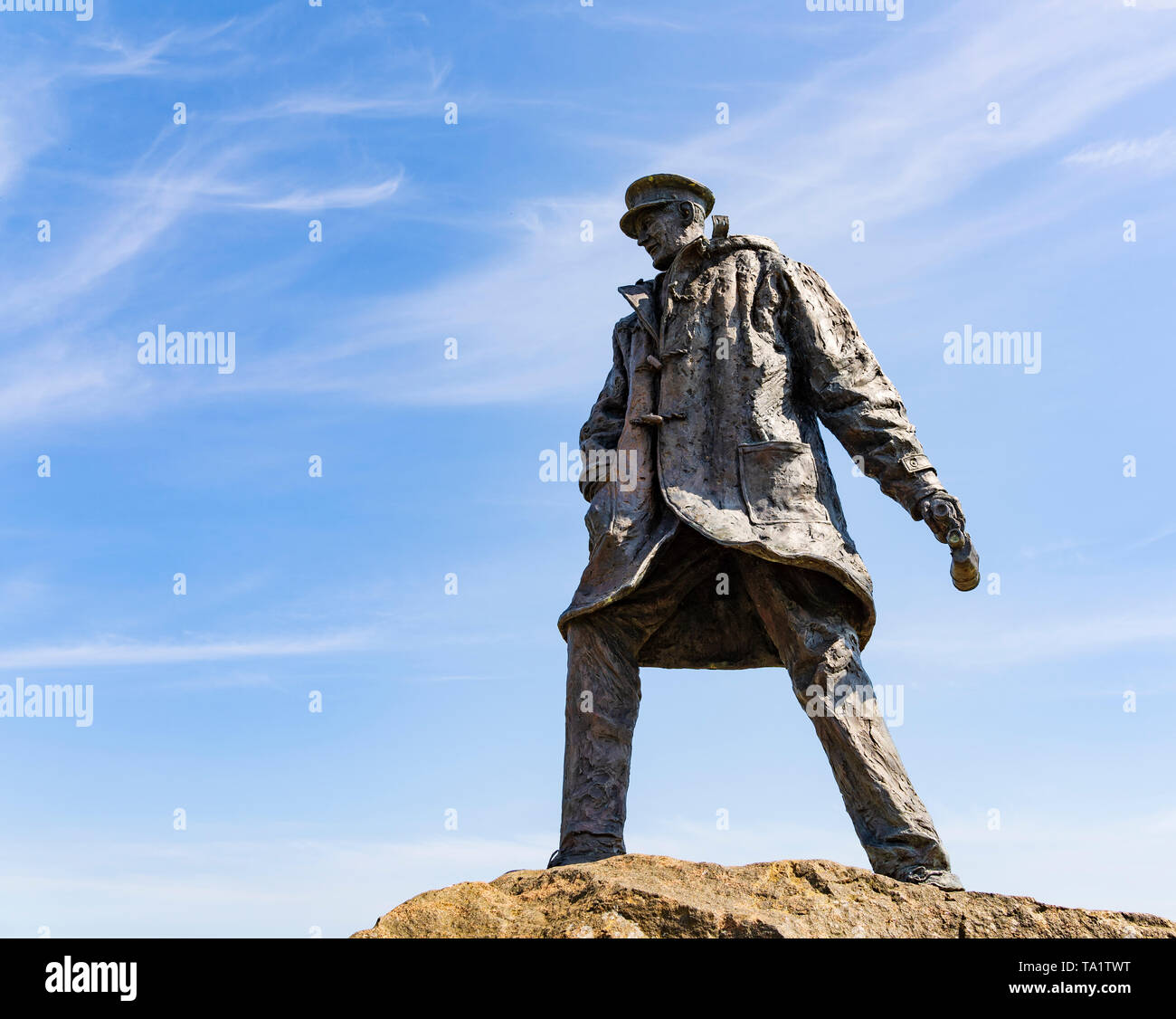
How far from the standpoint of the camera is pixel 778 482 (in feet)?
21.1

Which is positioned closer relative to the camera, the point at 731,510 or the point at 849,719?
the point at 849,719

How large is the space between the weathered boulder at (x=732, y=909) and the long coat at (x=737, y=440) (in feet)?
4.56

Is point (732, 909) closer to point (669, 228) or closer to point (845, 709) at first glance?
point (845, 709)

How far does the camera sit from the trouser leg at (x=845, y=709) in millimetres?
5785

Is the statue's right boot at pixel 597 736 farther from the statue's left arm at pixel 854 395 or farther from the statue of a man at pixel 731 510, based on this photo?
the statue's left arm at pixel 854 395

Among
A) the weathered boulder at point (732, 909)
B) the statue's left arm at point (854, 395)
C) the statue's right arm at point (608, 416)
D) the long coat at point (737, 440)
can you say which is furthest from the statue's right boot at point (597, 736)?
the statue's left arm at point (854, 395)

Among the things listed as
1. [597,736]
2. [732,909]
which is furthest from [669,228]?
[732,909]

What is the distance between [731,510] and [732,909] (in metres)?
1.96

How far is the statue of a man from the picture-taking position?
6.13m

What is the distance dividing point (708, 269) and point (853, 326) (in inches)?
30.1

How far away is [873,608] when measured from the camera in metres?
6.38

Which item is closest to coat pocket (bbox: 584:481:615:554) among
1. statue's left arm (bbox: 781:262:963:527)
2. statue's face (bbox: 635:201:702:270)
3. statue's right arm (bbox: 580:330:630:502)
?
statue's right arm (bbox: 580:330:630:502)

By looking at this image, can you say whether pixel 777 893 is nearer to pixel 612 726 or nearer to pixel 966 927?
pixel 966 927
